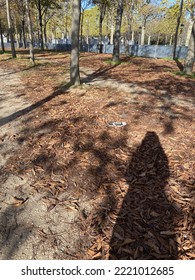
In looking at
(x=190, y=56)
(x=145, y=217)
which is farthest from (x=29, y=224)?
(x=190, y=56)

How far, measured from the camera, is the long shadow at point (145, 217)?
2180 mm

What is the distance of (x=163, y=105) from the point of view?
19.6 feet

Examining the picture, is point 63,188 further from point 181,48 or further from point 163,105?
point 181,48

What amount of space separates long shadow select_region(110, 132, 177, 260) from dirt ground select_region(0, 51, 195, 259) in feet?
0.04

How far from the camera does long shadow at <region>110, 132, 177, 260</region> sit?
2.18 meters

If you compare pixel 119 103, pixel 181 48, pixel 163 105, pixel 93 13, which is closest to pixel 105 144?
pixel 119 103

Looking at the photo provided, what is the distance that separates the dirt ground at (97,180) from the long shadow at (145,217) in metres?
0.01

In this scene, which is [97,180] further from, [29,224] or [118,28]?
[118,28]

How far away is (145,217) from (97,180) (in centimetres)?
91

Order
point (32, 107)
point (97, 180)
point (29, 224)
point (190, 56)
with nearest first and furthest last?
point (29, 224), point (97, 180), point (32, 107), point (190, 56)

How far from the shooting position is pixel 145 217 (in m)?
2.54

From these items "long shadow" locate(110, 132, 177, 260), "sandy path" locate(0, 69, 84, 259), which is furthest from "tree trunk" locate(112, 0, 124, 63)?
"sandy path" locate(0, 69, 84, 259)

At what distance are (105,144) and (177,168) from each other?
4.55 ft

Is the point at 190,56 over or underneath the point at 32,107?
over
